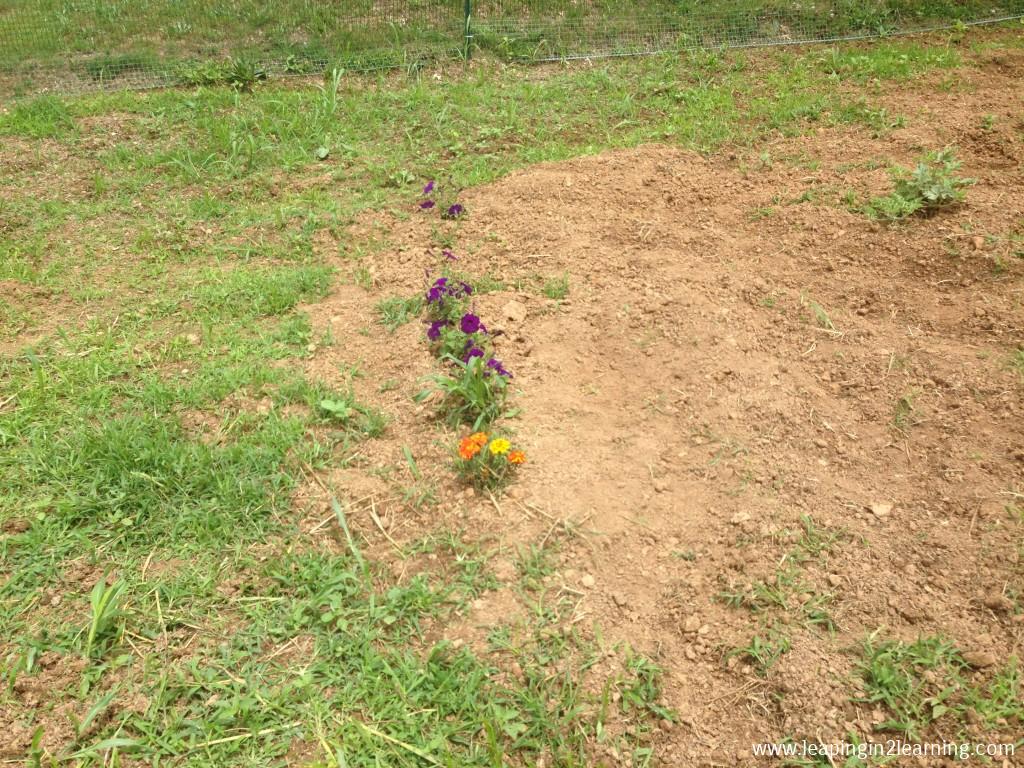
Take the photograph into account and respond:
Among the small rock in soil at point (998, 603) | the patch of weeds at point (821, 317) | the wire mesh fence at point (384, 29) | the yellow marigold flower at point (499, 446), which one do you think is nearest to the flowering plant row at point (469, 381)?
the yellow marigold flower at point (499, 446)

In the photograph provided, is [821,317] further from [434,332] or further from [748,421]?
[434,332]

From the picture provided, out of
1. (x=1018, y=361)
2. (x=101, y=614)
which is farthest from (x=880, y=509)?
(x=101, y=614)

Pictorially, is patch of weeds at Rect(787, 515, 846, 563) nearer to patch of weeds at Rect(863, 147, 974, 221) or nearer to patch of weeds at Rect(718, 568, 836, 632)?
patch of weeds at Rect(718, 568, 836, 632)

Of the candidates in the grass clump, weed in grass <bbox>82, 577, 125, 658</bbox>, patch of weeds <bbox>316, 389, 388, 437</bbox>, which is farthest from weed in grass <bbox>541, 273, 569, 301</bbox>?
weed in grass <bbox>82, 577, 125, 658</bbox>

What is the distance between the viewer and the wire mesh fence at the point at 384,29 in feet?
19.2

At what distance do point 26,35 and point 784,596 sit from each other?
253 inches

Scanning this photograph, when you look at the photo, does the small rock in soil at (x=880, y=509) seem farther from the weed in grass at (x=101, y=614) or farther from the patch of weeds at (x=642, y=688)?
the weed in grass at (x=101, y=614)

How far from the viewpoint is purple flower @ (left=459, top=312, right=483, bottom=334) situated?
308 centimetres

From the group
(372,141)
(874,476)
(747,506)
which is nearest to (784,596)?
(747,506)

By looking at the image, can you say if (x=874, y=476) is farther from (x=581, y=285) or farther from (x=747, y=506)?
(x=581, y=285)

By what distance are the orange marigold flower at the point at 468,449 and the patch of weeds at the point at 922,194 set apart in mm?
2377

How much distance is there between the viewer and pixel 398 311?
11.6ft

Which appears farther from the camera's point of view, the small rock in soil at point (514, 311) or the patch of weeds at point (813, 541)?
the small rock in soil at point (514, 311)

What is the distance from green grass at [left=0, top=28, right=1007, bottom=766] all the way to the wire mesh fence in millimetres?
547
